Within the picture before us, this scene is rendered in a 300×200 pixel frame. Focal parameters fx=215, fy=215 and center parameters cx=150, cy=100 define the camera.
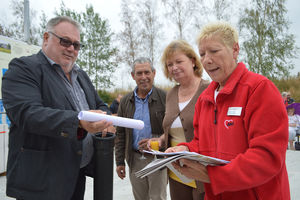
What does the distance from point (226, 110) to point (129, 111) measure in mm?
1589

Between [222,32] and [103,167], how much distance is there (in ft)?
4.01

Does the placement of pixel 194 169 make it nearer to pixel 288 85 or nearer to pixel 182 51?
pixel 182 51

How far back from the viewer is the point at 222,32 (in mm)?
1217

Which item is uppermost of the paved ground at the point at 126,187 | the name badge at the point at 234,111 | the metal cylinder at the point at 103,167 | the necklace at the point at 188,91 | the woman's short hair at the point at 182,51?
the woman's short hair at the point at 182,51

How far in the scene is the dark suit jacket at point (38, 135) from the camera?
4.43ft

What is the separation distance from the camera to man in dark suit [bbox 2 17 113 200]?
53.2 inches

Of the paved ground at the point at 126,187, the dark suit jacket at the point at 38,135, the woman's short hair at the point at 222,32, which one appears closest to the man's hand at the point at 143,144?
the dark suit jacket at the point at 38,135

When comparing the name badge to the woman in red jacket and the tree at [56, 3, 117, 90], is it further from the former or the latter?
the tree at [56, 3, 117, 90]

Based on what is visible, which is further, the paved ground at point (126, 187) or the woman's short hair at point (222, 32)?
the paved ground at point (126, 187)

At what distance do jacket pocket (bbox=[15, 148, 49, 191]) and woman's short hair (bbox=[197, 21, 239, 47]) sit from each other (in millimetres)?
1296

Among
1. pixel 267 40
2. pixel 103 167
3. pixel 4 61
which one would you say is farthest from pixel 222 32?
pixel 267 40

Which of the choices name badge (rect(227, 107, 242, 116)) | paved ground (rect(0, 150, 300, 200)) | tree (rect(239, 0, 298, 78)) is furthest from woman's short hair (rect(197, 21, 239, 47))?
tree (rect(239, 0, 298, 78))

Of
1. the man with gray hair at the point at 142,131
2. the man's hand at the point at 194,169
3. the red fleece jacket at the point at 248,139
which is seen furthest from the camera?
the man with gray hair at the point at 142,131

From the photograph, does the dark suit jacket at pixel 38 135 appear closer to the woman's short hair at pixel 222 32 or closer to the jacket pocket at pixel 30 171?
the jacket pocket at pixel 30 171
